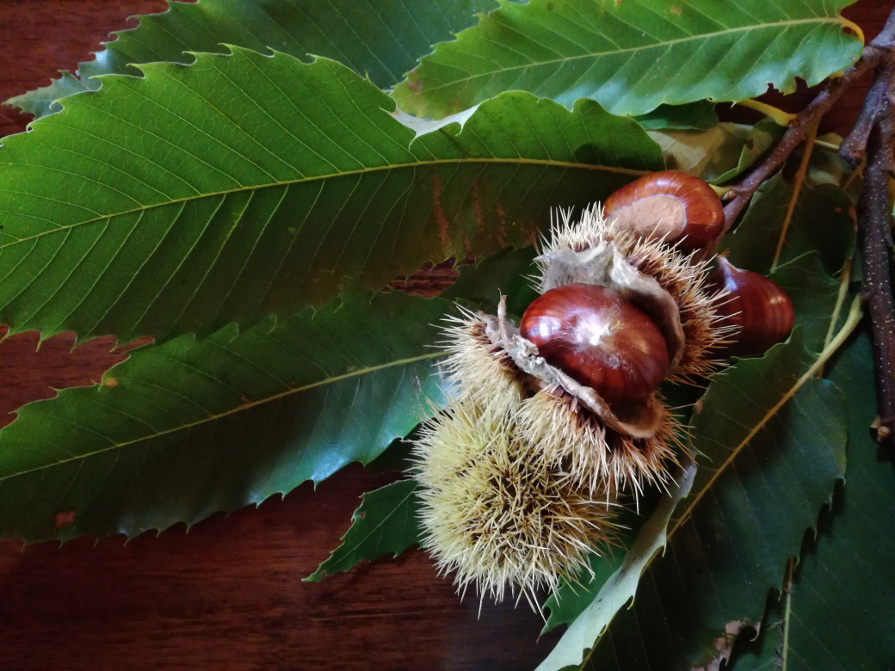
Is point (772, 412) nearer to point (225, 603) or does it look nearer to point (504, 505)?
point (504, 505)

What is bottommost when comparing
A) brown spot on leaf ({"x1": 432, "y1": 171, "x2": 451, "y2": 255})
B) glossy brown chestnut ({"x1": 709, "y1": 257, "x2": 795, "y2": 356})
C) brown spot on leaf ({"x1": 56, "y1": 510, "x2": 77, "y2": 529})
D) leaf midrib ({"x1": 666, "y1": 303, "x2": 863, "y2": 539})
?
leaf midrib ({"x1": 666, "y1": 303, "x2": 863, "y2": 539})

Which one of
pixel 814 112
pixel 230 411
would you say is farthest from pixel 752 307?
pixel 230 411

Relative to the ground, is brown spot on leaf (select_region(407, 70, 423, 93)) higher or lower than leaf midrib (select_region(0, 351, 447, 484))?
higher

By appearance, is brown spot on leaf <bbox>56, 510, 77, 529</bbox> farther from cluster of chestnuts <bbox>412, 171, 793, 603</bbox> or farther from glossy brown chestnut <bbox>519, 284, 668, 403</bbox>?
glossy brown chestnut <bbox>519, 284, 668, 403</bbox>

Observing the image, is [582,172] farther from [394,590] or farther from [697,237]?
[394,590]

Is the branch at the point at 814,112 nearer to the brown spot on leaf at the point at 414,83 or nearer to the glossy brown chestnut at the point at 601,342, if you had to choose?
the glossy brown chestnut at the point at 601,342

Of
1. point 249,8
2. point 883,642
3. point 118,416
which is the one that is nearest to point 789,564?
point 883,642

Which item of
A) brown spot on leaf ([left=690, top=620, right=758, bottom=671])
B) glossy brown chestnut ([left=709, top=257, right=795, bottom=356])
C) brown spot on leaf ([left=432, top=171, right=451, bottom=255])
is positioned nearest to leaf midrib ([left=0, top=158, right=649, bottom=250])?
brown spot on leaf ([left=432, top=171, right=451, bottom=255])
